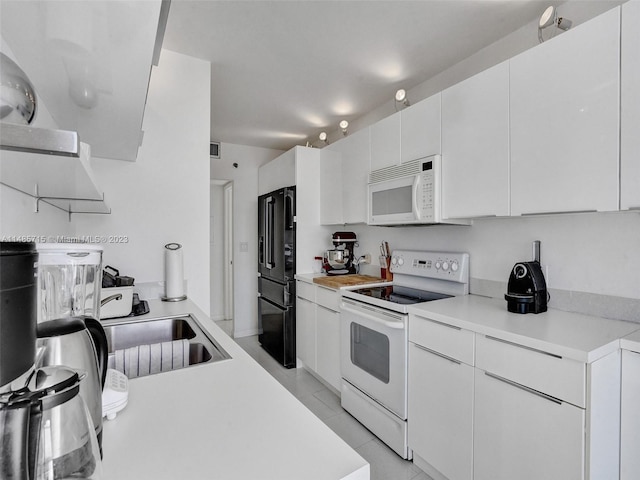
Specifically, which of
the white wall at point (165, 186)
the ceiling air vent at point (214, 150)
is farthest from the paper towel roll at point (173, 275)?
the ceiling air vent at point (214, 150)

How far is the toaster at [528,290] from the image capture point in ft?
5.29

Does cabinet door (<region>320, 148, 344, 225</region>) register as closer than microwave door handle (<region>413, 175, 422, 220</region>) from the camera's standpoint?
No

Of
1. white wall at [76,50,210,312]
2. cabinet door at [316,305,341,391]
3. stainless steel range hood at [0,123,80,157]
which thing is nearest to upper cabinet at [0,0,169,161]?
stainless steel range hood at [0,123,80,157]

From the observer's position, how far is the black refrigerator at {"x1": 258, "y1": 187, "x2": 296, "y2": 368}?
3.26 metres

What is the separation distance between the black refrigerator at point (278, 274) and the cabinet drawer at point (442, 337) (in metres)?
1.67

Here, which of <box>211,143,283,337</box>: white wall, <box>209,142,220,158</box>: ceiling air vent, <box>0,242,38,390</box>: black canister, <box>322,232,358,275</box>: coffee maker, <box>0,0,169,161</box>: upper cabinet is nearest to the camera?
<box>0,242,38,390</box>: black canister

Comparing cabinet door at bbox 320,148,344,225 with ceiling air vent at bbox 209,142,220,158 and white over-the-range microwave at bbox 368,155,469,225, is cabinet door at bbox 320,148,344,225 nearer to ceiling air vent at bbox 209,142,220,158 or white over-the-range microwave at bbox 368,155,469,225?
white over-the-range microwave at bbox 368,155,469,225

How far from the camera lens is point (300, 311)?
317 cm

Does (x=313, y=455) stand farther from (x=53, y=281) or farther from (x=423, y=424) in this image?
(x=423, y=424)

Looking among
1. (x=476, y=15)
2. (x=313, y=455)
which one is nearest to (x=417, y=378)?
(x=313, y=455)

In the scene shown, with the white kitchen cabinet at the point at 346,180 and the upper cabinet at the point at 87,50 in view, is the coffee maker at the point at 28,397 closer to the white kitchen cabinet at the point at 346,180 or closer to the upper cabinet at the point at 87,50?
the upper cabinet at the point at 87,50

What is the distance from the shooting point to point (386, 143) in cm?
242

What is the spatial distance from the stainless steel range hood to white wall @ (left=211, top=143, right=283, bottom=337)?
3.88m

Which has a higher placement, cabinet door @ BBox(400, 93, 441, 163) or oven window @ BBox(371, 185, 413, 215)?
cabinet door @ BBox(400, 93, 441, 163)
